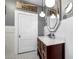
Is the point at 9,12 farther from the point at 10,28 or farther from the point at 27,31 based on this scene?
the point at 27,31

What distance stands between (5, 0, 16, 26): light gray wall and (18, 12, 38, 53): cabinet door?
0.46 meters

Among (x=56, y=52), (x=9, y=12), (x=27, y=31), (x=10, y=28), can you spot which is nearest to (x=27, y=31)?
(x=27, y=31)

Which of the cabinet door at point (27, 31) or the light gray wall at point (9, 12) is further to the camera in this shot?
the cabinet door at point (27, 31)

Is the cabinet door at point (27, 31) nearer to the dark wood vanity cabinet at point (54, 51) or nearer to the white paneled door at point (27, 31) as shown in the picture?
the white paneled door at point (27, 31)

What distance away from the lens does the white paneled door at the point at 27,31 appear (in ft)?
16.1

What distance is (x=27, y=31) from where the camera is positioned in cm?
520

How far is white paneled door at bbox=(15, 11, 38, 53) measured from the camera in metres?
4.92

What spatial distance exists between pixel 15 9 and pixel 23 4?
0.58 metres

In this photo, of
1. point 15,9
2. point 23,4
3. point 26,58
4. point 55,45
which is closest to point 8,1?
point 15,9

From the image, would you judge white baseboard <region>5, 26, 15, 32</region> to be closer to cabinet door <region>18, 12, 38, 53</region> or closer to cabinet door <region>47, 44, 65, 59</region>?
cabinet door <region>18, 12, 38, 53</region>

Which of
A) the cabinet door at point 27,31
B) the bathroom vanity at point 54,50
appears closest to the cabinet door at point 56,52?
the bathroom vanity at point 54,50

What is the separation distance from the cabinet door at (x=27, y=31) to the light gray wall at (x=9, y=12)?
456mm

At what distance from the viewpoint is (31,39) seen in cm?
532
